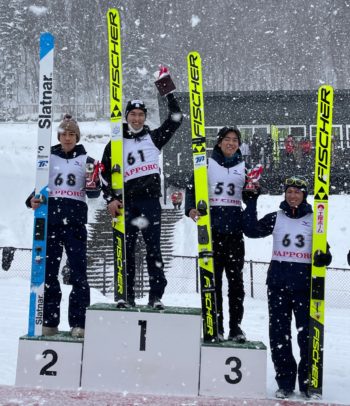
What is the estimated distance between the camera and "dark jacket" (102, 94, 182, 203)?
14.9ft

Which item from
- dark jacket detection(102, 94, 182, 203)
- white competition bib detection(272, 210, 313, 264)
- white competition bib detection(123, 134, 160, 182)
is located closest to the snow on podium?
white competition bib detection(272, 210, 313, 264)

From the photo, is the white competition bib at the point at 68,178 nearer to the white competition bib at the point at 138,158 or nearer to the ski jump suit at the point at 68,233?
the ski jump suit at the point at 68,233

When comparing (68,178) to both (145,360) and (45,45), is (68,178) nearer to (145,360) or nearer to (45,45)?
(45,45)

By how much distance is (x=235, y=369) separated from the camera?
156 inches

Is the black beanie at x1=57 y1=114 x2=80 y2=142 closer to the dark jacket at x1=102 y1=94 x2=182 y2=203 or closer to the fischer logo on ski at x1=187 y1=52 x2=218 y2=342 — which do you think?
the dark jacket at x1=102 y1=94 x2=182 y2=203

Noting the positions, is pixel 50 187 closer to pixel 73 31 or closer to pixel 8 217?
pixel 8 217

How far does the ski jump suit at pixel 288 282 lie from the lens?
4.31 m

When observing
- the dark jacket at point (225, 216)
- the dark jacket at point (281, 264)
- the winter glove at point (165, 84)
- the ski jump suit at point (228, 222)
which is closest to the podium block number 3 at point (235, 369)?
the ski jump suit at point (228, 222)

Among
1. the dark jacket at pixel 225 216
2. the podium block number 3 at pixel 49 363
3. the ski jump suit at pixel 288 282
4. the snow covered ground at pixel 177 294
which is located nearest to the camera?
the podium block number 3 at pixel 49 363

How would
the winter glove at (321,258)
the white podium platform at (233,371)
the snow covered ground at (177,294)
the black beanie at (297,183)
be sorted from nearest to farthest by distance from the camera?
1. the white podium platform at (233,371)
2. the winter glove at (321,258)
3. the black beanie at (297,183)
4. the snow covered ground at (177,294)

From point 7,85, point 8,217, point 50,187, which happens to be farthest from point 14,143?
point 50,187

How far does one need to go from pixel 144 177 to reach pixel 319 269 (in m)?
1.71

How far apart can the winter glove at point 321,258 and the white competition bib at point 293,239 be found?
0.40 ft

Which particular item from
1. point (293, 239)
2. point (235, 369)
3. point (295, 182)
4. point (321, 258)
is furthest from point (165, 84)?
point (235, 369)
